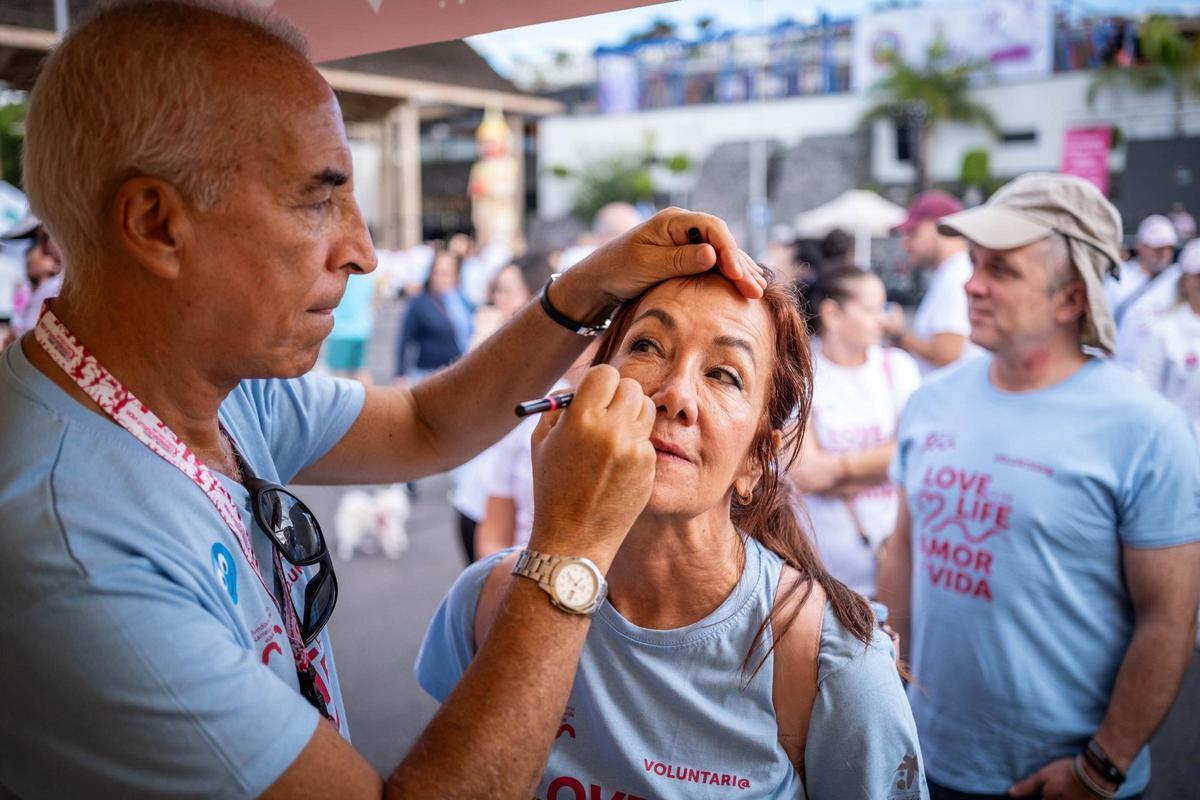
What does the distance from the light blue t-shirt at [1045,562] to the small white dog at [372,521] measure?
471 centimetres

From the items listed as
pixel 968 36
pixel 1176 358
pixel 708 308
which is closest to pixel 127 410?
pixel 708 308

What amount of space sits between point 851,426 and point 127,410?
2.72 m

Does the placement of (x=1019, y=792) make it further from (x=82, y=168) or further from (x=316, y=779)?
(x=82, y=168)

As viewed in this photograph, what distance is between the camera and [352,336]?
30.7 feet

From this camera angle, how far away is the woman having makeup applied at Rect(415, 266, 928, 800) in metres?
1.47

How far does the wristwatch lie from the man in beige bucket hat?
1.47 meters

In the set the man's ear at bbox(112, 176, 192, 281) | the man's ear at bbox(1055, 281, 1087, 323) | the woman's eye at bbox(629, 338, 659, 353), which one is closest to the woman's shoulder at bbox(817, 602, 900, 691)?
the woman's eye at bbox(629, 338, 659, 353)

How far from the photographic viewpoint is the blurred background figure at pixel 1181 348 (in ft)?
17.6

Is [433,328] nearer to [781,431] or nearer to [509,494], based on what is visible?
[509,494]

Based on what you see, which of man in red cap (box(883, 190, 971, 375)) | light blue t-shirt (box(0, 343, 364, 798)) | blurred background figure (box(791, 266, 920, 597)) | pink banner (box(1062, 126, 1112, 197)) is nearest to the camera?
light blue t-shirt (box(0, 343, 364, 798))

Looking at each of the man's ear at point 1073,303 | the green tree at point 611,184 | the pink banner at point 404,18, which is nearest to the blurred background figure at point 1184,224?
the man's ear at point 1073,303

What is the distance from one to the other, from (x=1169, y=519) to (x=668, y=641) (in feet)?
4.28

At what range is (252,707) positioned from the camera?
3.47ft

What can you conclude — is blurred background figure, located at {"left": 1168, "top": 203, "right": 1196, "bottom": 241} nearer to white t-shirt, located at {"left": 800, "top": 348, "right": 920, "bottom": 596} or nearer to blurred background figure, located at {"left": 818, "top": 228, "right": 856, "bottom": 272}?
blurred background figure, located at {"left": 818, "top": 228, "right": 856, "bottom": 272}
